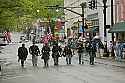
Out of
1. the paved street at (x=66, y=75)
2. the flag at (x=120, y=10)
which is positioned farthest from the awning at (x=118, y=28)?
the paved street at (x=66, y=75)

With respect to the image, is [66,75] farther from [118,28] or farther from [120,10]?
[120,10]

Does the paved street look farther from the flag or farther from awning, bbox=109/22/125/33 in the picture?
the flag

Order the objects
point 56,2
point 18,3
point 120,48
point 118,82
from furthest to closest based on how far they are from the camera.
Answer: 1. point 56,2
2. point 18,3
3. point 120,48
4. point 118,82

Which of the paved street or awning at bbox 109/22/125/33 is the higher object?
awning at bbox 109/22/125/33

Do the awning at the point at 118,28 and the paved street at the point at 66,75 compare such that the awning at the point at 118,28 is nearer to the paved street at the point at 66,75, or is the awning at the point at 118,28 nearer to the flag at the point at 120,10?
the flag at the point at 120,10

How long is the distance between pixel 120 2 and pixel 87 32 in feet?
59.7

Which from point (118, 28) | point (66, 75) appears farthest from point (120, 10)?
point (66, 75)

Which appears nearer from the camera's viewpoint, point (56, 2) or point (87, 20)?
point (87, 20)

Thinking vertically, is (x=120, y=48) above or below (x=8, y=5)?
below

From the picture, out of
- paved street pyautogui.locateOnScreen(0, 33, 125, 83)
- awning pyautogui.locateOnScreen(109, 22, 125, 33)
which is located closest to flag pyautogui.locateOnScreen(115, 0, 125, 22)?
awning pyautogui.locateOnScreen(109, 22, 125, 33)

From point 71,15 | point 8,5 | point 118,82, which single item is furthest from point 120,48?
point 71,15

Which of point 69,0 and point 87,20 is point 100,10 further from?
point 69,0

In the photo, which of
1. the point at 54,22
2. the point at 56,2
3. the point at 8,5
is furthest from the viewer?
the point at 56,2

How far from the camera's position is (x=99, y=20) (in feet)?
195
